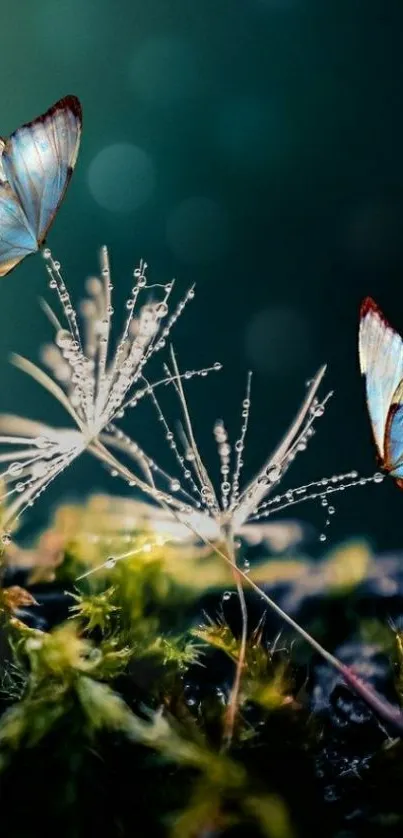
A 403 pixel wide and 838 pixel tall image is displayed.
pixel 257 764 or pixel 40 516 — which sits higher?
pixel 40 516

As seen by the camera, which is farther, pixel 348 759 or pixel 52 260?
pixel 52 260

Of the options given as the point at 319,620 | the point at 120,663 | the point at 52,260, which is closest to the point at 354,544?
the point at 319,620

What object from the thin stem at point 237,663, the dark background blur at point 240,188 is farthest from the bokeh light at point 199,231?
the thin stem at point 237,663

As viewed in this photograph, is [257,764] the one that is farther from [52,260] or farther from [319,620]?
[52,260]

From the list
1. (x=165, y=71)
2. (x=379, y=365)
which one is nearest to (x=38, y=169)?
(x=165, y=71)

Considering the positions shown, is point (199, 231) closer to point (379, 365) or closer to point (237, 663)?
point (379, 365)

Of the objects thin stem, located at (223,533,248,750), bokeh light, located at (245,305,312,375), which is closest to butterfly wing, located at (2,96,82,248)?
bokeh light, located at (245,305,312,375)

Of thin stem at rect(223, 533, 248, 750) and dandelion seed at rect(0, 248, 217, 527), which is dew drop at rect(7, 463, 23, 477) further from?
thin stem at rect(223, 533, 248, 750)

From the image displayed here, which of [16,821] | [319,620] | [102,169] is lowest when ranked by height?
[16,821]
